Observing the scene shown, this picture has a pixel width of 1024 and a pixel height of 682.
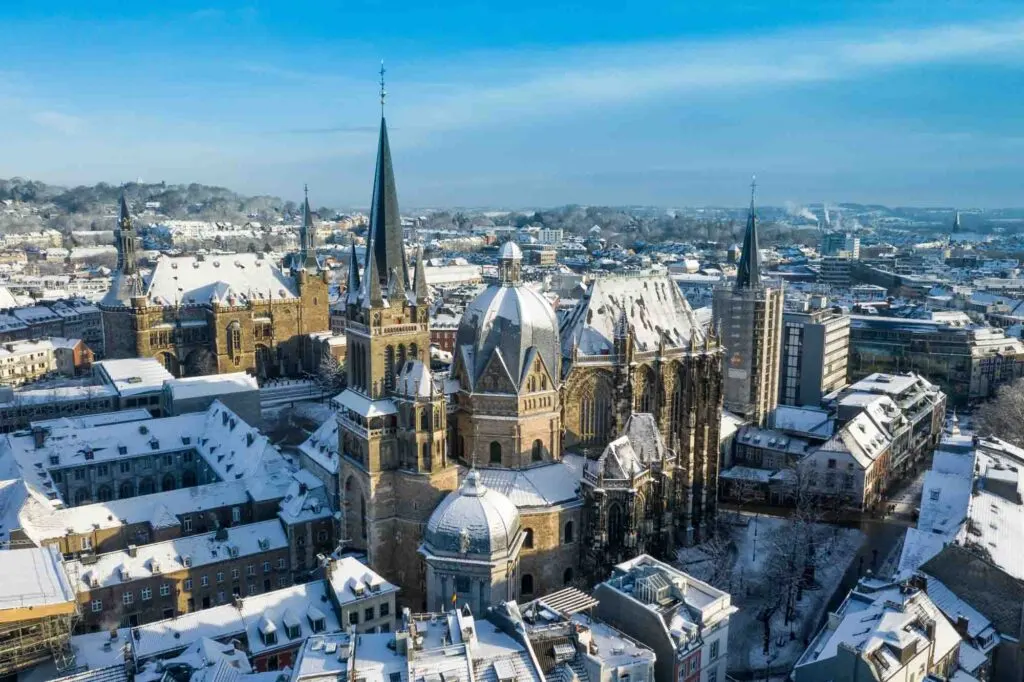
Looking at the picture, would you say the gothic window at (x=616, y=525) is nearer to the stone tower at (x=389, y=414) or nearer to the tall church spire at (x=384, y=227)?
the stone tower at (x=389, y=414)

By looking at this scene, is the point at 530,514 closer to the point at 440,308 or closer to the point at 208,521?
the point at 208,521

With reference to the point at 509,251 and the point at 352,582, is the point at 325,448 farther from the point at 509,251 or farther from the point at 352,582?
the point at 509,251

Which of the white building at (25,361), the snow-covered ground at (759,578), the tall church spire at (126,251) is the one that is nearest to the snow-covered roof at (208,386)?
the tall church spire at (126,251)

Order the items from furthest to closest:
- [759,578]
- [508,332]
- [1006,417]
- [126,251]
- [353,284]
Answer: [126,251]
[1006,417]
[759,578]
[353,284]
[508,332]

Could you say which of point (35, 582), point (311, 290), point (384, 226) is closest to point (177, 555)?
point (35, 582)

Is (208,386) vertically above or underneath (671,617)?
above

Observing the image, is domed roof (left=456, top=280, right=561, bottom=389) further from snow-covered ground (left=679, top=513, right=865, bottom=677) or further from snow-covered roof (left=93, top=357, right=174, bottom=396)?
snow-covered roof (left=93, top=357, right=174, bottom=396)

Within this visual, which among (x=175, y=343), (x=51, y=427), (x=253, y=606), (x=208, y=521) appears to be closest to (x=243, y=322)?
(x=175, y=343)
